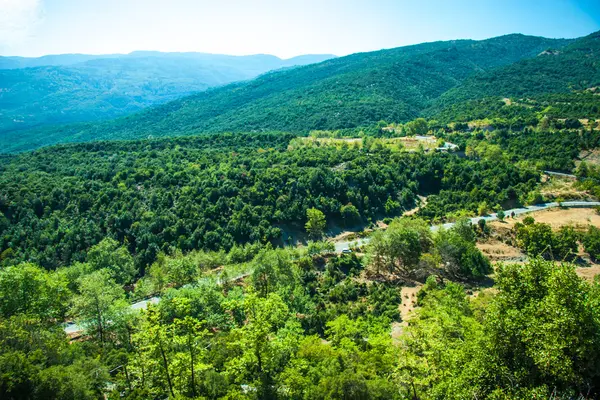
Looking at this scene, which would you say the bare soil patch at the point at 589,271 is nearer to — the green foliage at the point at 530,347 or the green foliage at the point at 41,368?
the green foliage at the point at 530,347

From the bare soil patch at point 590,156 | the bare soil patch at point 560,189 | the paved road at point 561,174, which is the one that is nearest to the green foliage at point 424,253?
the bare soil patch at point 560,189

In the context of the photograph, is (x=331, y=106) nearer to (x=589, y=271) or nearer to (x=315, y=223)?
(x=315, y=223)

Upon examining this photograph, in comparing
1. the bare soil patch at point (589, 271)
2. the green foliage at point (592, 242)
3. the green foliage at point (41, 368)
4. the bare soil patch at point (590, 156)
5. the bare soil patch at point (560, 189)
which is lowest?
the bare soil patch at point (589, 271)

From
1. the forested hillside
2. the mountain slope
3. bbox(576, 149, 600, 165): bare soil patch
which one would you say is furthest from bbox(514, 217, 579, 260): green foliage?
the mountain slope

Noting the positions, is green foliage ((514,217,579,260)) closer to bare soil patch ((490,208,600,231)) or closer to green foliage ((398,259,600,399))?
bare soil patch ((490,208,600,231))

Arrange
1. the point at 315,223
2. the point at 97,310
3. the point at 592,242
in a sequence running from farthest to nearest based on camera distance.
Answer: the point at 315,223, the point at 592,242, the point at 97,310

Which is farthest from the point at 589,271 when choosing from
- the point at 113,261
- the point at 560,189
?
the point at 113,261
